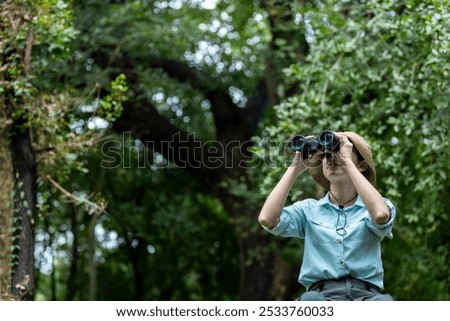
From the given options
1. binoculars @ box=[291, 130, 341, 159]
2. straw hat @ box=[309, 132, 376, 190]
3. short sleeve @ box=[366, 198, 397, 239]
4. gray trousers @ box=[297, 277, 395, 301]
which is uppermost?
binoculars @ box=[291, 130, 341, 159]

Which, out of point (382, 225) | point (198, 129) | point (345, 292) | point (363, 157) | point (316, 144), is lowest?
point (198, 129)

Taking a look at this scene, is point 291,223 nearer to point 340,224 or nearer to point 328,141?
point 340,224

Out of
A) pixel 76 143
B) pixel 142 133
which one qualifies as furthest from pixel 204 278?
pixel 76 143

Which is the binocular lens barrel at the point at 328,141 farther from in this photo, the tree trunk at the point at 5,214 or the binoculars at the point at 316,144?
the tree trunk at the point at 5,214

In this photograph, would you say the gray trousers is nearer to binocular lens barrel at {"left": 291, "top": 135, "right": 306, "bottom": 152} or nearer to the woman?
the woman

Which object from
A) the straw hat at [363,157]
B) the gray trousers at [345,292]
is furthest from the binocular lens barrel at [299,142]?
the gray trousers at [345,292]

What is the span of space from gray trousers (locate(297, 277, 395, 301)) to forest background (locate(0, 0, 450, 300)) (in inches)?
129

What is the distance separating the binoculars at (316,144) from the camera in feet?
13.3

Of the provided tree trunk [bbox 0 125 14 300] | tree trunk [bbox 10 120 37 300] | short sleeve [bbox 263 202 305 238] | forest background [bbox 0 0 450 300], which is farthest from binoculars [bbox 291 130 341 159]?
tree trunk [bbox 10 120 37 300]

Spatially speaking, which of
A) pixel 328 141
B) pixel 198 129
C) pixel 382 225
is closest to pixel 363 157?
pixel 328 141

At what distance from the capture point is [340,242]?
411 cm

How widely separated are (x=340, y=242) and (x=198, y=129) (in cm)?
998

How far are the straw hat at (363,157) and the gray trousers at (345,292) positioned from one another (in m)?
0.56

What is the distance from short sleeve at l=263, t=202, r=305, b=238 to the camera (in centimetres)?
417
